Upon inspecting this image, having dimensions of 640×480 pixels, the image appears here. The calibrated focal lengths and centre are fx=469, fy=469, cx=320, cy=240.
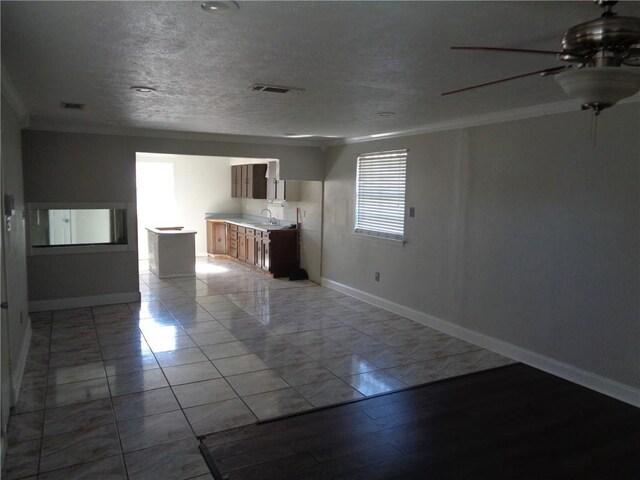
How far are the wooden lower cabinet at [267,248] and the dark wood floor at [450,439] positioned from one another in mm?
4817

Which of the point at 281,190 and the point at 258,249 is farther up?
the point at 281,190

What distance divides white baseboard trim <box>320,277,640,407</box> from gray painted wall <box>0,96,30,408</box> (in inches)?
162

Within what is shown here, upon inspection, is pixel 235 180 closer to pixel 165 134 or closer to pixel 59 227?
pixel 165 134

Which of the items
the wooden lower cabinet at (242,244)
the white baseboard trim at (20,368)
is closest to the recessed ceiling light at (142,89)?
the white baseboard trim at (20,368)

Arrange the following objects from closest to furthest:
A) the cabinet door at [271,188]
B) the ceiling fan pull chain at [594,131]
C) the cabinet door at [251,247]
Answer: the ceiling fan pull chain at [594,131] < the cabinet door at [271,188] < the cabinet door at [251,247]

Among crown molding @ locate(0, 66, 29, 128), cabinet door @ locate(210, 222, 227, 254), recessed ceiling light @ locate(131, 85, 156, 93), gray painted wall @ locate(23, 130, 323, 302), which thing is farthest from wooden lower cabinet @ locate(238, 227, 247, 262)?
recessed ceiling light @ locate(131, 85, 156, 93)

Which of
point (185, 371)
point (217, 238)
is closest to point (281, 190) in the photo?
point (217, 238)

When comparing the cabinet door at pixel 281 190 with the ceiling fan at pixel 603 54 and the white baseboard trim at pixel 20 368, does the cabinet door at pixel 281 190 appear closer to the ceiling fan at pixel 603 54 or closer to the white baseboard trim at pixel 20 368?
the white baseboard trim at pixel 20 368

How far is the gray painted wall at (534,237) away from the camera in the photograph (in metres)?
3.59

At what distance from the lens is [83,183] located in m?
6.08

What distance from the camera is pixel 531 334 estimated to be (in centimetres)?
434

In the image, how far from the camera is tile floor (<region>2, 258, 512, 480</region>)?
9.53 feet

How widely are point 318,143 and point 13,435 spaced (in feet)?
18.6

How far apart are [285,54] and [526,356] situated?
3.48 meters
